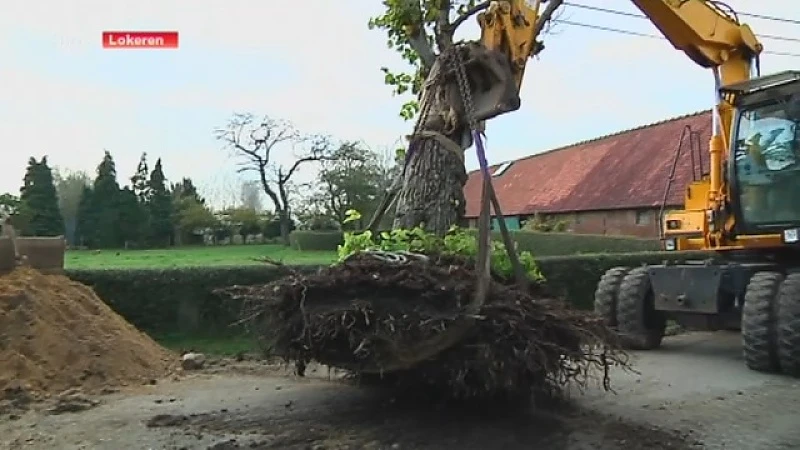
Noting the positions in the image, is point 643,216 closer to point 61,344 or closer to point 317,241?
point 317,241

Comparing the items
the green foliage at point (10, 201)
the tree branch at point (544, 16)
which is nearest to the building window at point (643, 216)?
the tree branch at point (544, 16)

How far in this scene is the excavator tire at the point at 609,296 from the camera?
9234 millimetres

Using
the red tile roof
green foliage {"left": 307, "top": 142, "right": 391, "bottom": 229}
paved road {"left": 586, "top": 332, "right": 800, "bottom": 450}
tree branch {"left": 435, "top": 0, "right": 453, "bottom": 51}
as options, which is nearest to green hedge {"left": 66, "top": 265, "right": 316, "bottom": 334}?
tree branch {"left": 435, "top": 0, "right": 453, "bottom": 51}

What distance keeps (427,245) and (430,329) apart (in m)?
1.14

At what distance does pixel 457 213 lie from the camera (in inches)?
242

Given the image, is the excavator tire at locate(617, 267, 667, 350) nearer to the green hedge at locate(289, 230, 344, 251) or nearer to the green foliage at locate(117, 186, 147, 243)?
the green hedge at locate(289, 230, 344, 251)

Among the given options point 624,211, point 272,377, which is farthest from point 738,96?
point 624,211

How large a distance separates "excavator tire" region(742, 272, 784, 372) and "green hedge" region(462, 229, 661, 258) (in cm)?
1238

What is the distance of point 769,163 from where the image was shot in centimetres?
805

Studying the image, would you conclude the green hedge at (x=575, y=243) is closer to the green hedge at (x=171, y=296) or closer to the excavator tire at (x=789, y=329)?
the green hedge at (x=171, y=296)

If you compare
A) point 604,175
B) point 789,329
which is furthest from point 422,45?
point 604,175

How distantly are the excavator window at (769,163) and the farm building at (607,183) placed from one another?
12.7 m

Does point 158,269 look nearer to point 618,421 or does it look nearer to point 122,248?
point 618,421

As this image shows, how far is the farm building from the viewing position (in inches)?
955
